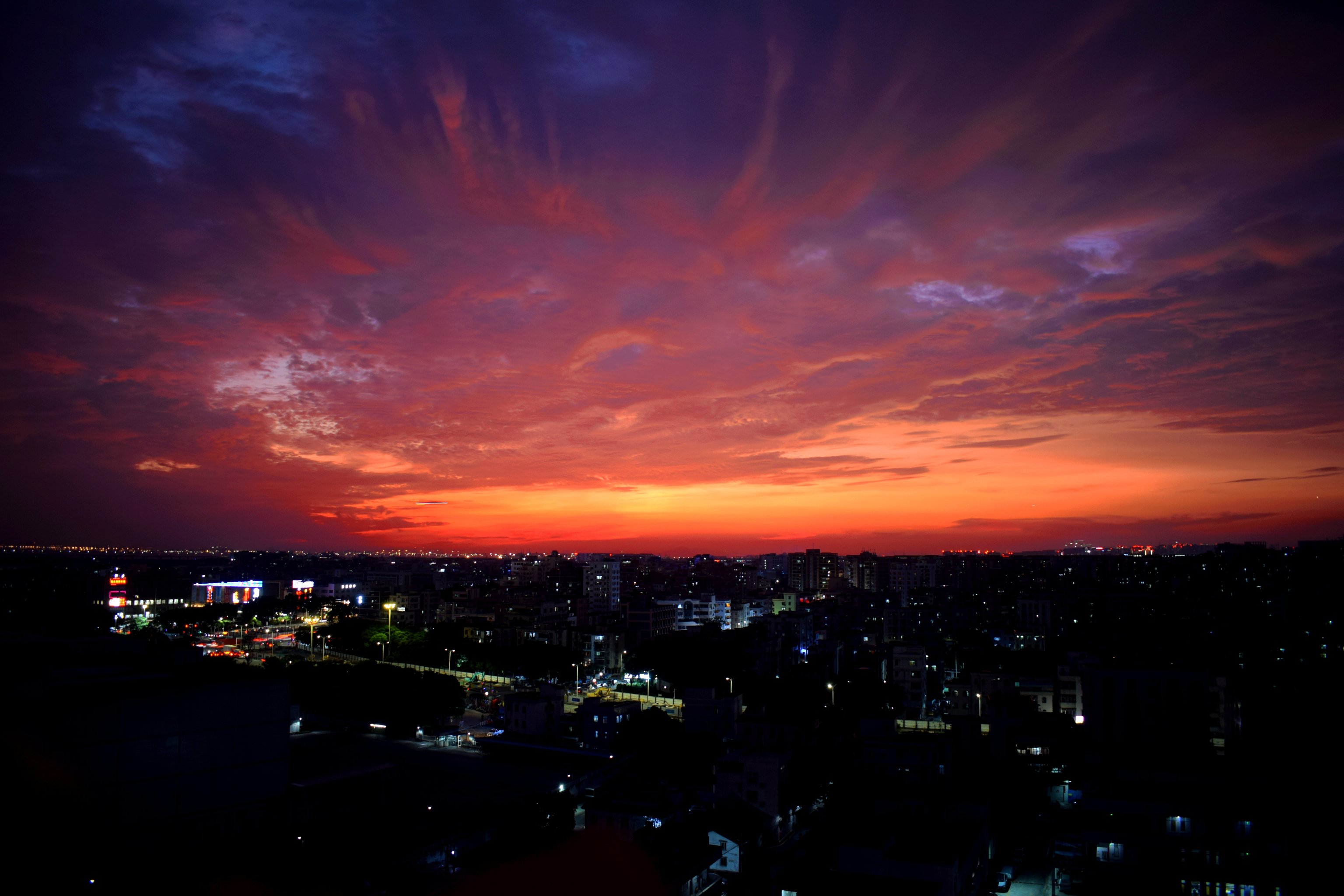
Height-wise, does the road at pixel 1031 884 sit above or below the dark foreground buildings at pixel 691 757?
below

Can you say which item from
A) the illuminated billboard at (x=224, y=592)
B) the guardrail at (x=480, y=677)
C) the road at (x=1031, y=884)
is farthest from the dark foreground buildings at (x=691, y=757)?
the illuminated billboard at (x=224, y=592)

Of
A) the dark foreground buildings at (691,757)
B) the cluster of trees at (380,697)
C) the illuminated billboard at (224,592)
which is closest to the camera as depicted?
the dark foreground buildings at (691,757)

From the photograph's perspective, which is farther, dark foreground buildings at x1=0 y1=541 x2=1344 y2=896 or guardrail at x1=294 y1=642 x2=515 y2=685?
guardrail at x1=294 y1=642 x2=515 y2=685

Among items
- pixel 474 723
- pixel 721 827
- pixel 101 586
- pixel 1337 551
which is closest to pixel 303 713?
pixel 474 723

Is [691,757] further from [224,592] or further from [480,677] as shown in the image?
[224,592]

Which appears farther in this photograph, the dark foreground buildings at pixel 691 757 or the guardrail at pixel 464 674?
the guardrail at pixel 464 674

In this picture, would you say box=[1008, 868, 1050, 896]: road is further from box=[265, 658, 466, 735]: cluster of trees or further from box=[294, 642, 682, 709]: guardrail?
box=[265, 658, 466, 735]: cluster of trees

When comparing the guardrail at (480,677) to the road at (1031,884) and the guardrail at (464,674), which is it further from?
the road at (1031,884)

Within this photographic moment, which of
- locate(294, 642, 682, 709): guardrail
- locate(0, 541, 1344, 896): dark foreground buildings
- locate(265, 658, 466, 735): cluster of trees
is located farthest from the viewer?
locate(294, 642, 682, 709): guardrail

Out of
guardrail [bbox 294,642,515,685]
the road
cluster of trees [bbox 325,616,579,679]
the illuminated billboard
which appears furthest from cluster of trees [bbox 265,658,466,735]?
the illuminated billboard
